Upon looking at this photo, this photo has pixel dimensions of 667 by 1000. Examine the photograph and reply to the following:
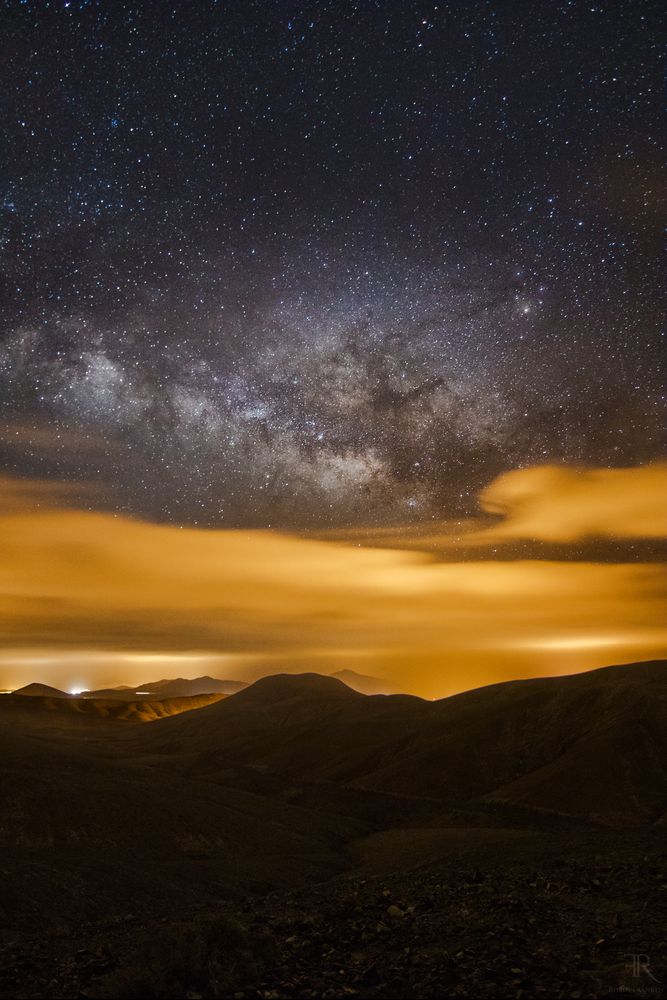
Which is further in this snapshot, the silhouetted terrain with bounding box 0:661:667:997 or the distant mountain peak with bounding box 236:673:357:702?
the distant mountain peak with bounding box 236:673:357:702

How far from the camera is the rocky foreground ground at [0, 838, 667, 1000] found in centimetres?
1026

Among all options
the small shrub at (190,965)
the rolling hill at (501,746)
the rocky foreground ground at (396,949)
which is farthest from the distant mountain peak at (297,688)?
the small shrub at (190,965)

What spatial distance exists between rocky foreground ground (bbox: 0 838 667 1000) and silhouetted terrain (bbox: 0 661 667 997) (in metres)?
0.06

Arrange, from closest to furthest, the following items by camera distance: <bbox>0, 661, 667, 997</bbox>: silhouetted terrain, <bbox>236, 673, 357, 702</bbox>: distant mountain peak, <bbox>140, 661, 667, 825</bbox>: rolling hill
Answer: <bbox>0, 661, 667, 997</bbox>: silhouetted terrain < <bbox>140, 661, 667, 825</bbox>: rolling hill < <bbox>236, 673, 357, 702</bbox>: distant mountain peak

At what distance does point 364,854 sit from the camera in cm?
3494

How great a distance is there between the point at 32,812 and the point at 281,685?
101598 millimetres

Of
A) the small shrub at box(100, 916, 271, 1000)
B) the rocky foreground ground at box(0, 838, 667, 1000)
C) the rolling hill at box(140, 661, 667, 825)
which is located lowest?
the rolling hill at box(140, 661, 667, 825)

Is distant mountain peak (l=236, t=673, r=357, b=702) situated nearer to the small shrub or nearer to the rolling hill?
the rolling hill

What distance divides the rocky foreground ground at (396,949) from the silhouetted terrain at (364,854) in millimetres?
59

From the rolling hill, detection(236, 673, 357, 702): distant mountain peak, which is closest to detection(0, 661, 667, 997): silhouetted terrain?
the rolling hill

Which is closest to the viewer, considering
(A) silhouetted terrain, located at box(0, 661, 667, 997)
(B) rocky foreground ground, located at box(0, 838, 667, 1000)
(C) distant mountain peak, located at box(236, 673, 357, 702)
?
(B) rocky foreground ground, located at box(0, 838, 667, 1000)

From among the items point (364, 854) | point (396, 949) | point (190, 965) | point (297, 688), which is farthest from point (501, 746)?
point (297, 688)

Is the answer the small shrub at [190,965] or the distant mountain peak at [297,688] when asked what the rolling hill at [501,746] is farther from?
the small shrub at [190,965]

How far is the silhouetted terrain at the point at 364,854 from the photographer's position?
1123 cm
